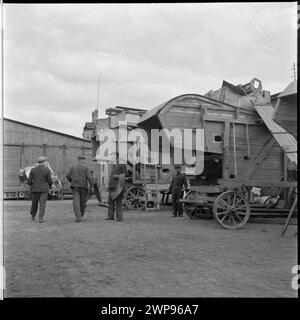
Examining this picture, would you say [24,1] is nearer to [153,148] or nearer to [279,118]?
[279,118]

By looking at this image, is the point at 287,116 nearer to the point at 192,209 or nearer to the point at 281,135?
the point at 281,135

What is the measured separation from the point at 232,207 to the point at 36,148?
1966 cm

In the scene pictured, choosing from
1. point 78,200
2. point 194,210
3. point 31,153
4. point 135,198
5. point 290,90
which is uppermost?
point 290,90

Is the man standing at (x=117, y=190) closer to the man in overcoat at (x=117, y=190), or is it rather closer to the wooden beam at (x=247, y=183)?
the man in overcoat at (x=117, y=190)

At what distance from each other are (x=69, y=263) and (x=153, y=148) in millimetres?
7787

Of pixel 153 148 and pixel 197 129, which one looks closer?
pixel 197 129

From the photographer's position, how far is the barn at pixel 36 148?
26.6 m

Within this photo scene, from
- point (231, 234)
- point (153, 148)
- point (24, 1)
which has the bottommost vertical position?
point (231, 234)

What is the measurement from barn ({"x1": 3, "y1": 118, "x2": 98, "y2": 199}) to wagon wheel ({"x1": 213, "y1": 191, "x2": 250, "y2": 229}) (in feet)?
57.1

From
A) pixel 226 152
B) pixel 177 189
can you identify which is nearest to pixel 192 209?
pixel 177 189

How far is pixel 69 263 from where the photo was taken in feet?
19.8

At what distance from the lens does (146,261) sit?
614cm
